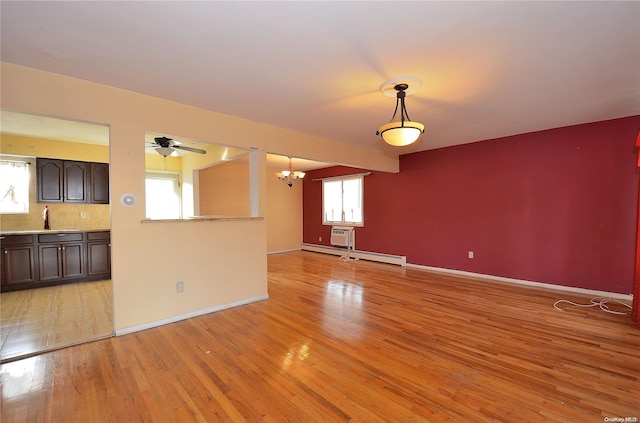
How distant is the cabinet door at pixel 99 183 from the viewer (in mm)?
4973

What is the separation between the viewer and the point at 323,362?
7.28 feet

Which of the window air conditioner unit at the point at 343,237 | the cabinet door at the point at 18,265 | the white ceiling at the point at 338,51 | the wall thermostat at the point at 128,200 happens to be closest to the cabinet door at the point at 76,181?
the cabinet door at the point at 18,265

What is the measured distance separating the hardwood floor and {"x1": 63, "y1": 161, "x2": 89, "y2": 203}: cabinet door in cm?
345

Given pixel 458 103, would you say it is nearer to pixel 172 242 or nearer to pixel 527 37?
pixel 527 37

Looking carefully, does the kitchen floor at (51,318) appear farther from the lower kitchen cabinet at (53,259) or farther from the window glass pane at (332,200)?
the window glass pane at (332,200)

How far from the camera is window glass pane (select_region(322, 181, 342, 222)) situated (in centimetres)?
745

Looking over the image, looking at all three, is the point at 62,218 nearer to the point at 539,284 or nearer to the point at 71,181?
the point at 71,181

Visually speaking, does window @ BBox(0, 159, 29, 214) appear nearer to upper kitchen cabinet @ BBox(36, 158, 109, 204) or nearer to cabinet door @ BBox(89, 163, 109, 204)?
upper kitchen cabinet @ BBox(36, 158, 109, 204)

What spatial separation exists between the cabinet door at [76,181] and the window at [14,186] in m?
0.56

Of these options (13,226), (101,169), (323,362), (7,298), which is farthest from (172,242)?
(13,226)

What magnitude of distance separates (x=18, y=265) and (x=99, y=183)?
5.46 ft

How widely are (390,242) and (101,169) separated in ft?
19.4

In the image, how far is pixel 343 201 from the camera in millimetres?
7367

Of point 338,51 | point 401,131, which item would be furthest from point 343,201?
point 338,51
